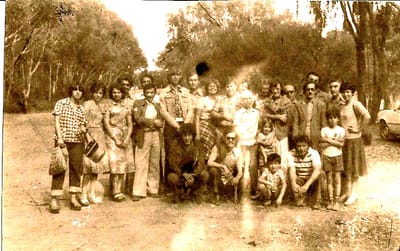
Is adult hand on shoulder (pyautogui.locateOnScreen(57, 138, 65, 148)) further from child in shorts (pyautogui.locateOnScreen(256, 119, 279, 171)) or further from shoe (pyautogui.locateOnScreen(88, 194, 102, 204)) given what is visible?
child in shorts (pyautogui.locateOnScreen(256, 119, 279, 171))

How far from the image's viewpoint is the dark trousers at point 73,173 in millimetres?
3252

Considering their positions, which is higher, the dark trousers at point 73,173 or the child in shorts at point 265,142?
the child in shorts at point 265,142

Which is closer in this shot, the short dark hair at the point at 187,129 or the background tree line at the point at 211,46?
the background tree line at the point at 211,46

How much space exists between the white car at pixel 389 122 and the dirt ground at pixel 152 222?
0.18 meters

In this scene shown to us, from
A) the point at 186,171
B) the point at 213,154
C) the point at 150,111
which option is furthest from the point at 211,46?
the point at 186,171

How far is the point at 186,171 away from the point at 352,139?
47.4 inches

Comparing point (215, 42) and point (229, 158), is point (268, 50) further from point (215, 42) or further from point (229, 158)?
point (229, 158)

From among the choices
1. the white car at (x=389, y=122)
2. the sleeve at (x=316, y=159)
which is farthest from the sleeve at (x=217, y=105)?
the white car at (x=389, y=122)

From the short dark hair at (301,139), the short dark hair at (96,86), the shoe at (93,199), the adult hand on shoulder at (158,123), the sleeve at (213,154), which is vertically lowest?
the shoe at (93,199)

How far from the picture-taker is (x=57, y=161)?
3211 mm

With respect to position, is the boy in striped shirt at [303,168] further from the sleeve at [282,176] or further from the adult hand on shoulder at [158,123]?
the adult hand on shoulder at [158,123]

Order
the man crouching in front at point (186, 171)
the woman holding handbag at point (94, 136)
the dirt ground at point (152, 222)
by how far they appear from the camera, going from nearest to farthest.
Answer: the dirt ground at point (152, 222), the woman holding handbag at point (94, 136), the man crouching in front at point (186, 171)

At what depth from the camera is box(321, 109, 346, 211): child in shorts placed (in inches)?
136

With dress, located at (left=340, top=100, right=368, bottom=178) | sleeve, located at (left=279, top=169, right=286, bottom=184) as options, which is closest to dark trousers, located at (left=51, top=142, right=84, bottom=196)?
sleeve, located at (left=279, top=169, right=286, bottom=184)
